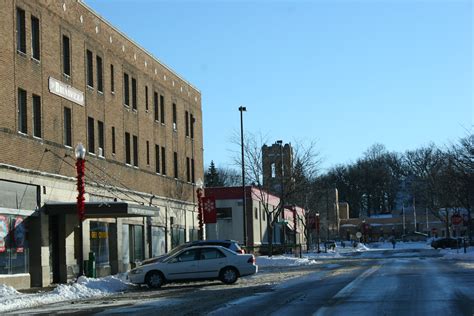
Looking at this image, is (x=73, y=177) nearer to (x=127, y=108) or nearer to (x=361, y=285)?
(x=127, y=108)

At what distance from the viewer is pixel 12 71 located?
2817 centimetres

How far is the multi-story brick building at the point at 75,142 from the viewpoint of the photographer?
28.2m

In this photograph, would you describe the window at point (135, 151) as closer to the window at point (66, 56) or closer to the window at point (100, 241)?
the window at point (100, 241)

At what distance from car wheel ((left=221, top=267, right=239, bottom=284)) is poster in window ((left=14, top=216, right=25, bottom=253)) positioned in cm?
802

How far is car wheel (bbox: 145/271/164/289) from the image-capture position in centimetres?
2708

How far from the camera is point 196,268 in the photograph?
2733cm

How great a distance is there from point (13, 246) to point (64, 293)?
5351 millimetres

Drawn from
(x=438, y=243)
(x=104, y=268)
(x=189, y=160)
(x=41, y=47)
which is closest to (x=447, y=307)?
(x=41, y=47)

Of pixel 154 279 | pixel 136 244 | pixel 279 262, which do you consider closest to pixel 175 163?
pixel 279 262

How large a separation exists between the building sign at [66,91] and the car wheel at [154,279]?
9520 mm

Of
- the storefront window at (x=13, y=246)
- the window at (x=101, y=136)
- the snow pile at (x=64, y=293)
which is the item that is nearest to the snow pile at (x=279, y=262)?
the window at (x=101, y=136)

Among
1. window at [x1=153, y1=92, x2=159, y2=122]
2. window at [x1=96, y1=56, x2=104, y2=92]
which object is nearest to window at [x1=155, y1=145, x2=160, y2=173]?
window at [x1=153, y1=92, x2=159, y2=122]

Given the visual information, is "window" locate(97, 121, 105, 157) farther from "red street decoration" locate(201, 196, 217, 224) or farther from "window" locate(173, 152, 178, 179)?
"window" locate(173, 152, 178, 179)

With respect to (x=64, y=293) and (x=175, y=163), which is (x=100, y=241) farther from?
(x=175, y=163)
